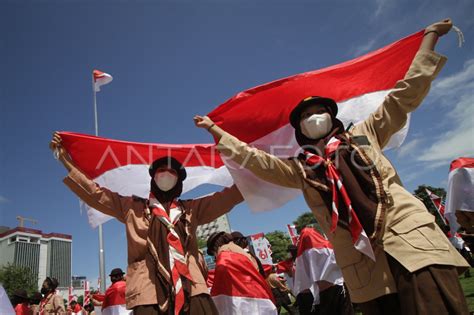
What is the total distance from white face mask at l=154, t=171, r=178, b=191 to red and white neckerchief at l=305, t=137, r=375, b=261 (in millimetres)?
1473

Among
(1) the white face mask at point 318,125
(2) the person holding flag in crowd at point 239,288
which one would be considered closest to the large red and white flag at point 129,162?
(2) the person holding flag in crowd at point 239,288

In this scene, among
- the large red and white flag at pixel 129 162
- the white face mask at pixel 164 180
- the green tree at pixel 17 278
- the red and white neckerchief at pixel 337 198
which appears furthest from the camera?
the green tree at pixel 17 278

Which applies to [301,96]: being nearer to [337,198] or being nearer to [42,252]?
[337,198]

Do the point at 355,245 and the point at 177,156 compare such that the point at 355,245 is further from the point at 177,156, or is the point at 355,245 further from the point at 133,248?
the point at 177,156

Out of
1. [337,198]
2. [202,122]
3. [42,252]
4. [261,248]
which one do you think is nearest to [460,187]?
A: [337,198]

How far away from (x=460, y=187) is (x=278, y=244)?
52004 millimetres

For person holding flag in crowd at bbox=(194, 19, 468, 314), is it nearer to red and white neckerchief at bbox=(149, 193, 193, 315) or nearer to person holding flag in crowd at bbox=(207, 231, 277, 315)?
red and white neckerchief at bbox=(149, 193, 193, 315)

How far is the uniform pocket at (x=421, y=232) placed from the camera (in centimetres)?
200

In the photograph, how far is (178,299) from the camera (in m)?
2.76

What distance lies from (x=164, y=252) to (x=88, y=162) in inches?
72.5

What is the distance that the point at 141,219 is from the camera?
3277mm

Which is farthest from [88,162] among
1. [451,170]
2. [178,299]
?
[451,170]

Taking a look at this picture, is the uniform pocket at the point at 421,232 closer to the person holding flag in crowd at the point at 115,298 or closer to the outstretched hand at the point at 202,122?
the outstretched hand at the point at 202,122

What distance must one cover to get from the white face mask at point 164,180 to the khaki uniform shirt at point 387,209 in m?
0.76
